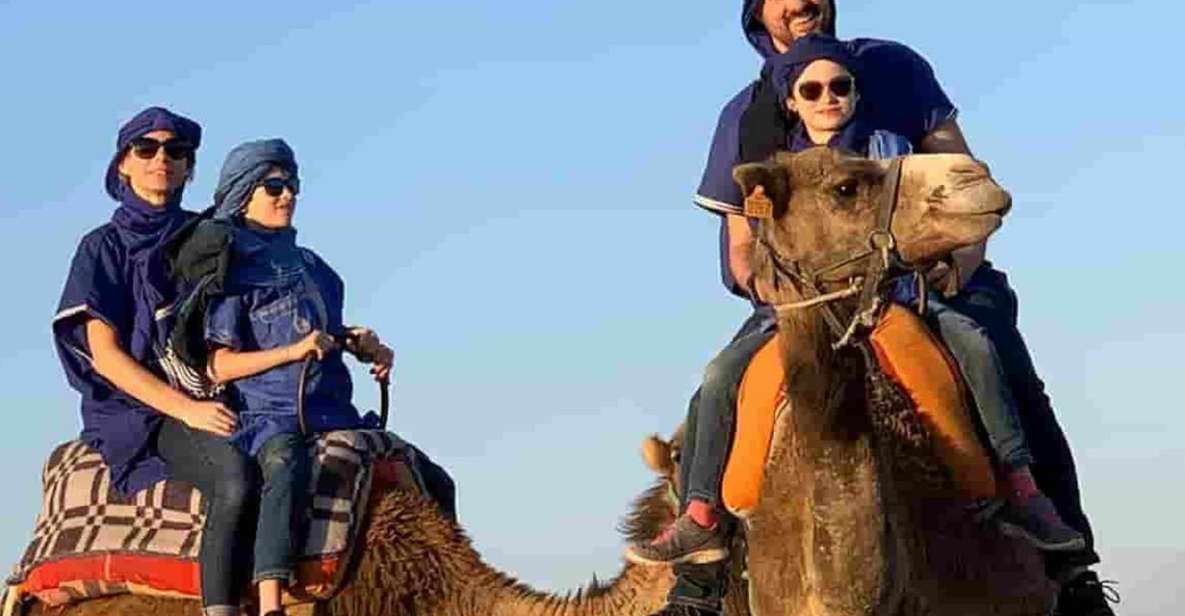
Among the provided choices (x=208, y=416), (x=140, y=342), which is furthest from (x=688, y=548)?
(x=140, y=342)

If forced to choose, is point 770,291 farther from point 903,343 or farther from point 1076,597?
point 1076,597

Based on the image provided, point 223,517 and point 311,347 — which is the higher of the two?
point 311,347

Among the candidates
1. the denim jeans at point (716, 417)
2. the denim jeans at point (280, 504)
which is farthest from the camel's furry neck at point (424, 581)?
the denim jeans at point (716, 417)

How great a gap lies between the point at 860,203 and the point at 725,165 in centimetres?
180

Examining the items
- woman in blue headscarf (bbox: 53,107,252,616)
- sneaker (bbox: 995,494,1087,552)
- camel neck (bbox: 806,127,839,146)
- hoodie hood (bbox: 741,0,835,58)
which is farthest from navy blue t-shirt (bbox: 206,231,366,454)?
sneaker (bbox: 995,494,1087,552)

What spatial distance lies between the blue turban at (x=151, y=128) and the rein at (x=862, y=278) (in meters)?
4.62

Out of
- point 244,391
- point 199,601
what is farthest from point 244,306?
point 199,601

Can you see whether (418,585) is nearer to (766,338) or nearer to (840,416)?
(766,338)

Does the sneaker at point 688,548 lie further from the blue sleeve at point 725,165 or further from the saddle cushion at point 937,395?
the blue sleeve at point 725,165

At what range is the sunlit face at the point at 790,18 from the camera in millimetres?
10039

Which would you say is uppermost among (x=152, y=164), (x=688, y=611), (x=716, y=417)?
(x=152, y=164)

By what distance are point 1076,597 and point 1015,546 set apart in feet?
2.22

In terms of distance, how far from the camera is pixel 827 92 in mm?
8984

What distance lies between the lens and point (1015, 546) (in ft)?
28.9
